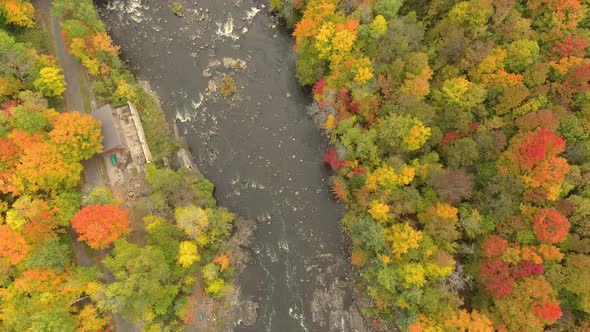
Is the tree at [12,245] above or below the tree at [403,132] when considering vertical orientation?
below

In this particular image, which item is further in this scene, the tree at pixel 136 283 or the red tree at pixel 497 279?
the tree at pixel 136 283

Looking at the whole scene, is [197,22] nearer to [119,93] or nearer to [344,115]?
[119,93]

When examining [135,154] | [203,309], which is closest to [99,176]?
[135,154]

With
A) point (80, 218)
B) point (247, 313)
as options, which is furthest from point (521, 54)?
point (80, 218)

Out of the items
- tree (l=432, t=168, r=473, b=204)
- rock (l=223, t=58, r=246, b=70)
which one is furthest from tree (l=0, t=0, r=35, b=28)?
tree (l=432, t=168, r=473, b=204)

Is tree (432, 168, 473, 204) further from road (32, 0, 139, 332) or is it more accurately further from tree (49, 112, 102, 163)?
tree (49, 112, 102, 163)

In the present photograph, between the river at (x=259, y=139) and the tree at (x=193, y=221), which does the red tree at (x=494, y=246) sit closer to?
the river at (x=259, y=139)

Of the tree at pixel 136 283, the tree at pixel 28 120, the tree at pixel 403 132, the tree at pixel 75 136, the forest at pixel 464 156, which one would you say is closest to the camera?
the forest at pixel 464 156

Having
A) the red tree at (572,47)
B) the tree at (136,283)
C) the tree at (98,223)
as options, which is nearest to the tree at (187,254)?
the tree at (136,283)
